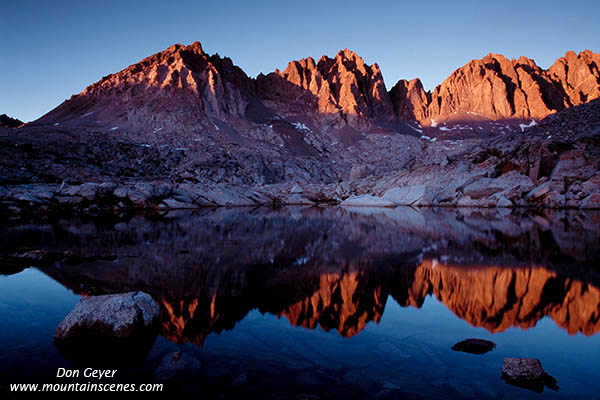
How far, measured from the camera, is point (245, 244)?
59.9 ft

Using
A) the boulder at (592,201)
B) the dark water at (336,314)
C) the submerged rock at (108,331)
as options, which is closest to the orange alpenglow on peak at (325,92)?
the boulder at (592,201)

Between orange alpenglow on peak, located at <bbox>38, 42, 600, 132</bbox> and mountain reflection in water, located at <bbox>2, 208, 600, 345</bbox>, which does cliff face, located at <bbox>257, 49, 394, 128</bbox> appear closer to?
orange alpenglow on peak, located at <bbox>38, 42, 600, 132</bbox>

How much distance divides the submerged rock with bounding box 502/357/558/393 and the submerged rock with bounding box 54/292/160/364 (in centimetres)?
589

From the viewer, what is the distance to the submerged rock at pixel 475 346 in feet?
20.1

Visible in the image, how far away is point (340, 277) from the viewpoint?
36.5 feet

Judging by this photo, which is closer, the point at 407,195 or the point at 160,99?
the point at 407,195

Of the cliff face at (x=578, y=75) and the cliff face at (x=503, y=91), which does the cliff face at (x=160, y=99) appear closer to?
the cliff face at (x=503, y=91)

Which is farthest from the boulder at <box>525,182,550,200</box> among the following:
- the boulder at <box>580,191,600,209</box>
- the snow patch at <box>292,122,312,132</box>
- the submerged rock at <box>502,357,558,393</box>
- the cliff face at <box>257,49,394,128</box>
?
the cliff face at <box>257,49,394,128</box>

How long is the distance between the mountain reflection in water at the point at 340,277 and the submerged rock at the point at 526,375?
1961mm

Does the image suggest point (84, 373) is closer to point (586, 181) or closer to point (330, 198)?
point (586, 181)

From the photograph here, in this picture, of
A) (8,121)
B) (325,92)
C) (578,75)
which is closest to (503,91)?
(578,75)

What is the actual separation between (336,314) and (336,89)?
154 meters

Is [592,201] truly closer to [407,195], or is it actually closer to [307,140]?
[407,195]

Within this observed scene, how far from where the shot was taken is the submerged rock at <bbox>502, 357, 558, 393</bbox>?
4934 millimetres
